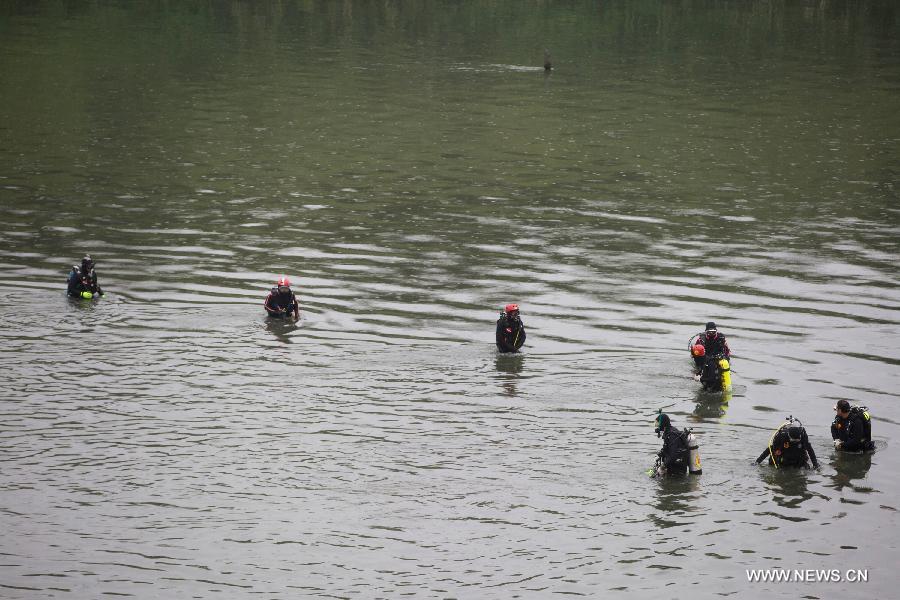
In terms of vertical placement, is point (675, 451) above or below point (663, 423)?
below

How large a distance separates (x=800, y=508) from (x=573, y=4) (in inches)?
4549

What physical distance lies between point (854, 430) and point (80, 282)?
21764mm

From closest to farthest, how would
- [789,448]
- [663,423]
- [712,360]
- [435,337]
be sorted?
[663,423]
[789,448]
[712,360]
[435,337]

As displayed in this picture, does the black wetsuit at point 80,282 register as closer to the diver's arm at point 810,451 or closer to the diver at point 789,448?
the diver at point 789,448

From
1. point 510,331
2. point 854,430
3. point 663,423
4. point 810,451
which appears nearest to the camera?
point 663,423

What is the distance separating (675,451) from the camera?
24.4 m

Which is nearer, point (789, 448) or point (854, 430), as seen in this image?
point (789, 448)

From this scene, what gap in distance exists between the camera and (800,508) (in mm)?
23531

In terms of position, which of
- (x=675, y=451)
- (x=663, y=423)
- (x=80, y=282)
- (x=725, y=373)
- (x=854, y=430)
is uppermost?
(x=80, y=282)

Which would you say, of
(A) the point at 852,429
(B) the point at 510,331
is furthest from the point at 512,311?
(A) the point at 852,429

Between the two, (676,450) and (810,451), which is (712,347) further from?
(676,450)

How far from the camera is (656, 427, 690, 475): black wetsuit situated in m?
24.4

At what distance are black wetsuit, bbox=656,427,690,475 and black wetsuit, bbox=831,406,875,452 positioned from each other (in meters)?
3.65

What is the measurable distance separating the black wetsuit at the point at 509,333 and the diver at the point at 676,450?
7.87 metres
